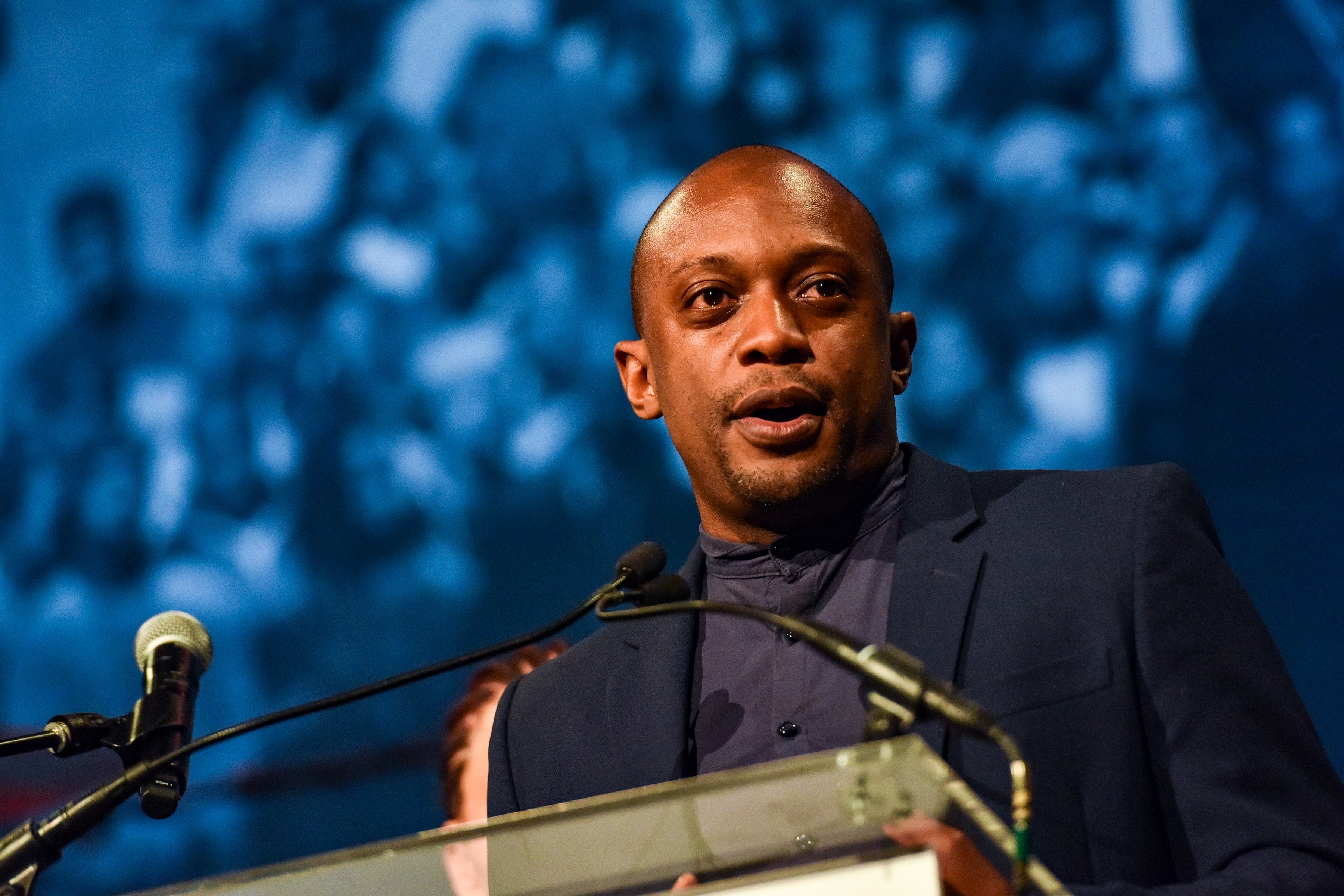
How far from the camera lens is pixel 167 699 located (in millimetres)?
1441

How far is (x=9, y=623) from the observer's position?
334cm

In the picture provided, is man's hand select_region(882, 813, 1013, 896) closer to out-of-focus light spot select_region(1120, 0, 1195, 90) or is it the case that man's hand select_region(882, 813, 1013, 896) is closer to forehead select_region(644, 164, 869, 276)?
forehead select_region(644, 164, 869, 276)

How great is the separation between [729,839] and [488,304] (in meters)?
2.48

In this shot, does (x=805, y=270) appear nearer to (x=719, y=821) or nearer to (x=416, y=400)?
(x=719, y=821)

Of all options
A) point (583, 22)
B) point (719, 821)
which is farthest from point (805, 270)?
point (583, 22)

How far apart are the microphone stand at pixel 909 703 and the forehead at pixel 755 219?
2.75ft

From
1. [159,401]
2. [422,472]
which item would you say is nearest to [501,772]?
[422,472]

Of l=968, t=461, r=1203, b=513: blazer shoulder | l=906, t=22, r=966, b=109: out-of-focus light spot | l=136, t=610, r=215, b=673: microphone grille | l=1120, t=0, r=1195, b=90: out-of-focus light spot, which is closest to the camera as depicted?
l=136, t=610, r=215, b=673: microphone grille

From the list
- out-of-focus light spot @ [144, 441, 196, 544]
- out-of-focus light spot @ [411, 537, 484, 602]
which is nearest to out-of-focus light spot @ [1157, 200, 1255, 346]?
out-of-focus light spot @ [411, 537, 484, 602]

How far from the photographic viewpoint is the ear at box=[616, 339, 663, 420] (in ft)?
7.14

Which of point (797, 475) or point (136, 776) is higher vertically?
point (797, 475)

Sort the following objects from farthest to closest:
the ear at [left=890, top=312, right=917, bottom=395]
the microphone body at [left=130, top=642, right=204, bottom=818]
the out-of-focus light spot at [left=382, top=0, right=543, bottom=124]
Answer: the out-of-focus light spot at [left=382, top=0, right=543, bottom=124]
the ear at [left=890, top=312, right=917, bottom=395]
the microphone body at [left=130, top=642, right=204, bottom=818]

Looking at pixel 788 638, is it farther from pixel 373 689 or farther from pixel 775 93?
pixel 775 93

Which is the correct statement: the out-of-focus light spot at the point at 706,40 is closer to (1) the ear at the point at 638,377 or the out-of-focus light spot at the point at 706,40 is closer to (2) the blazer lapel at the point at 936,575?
(1) the ear at the point at 638,377
